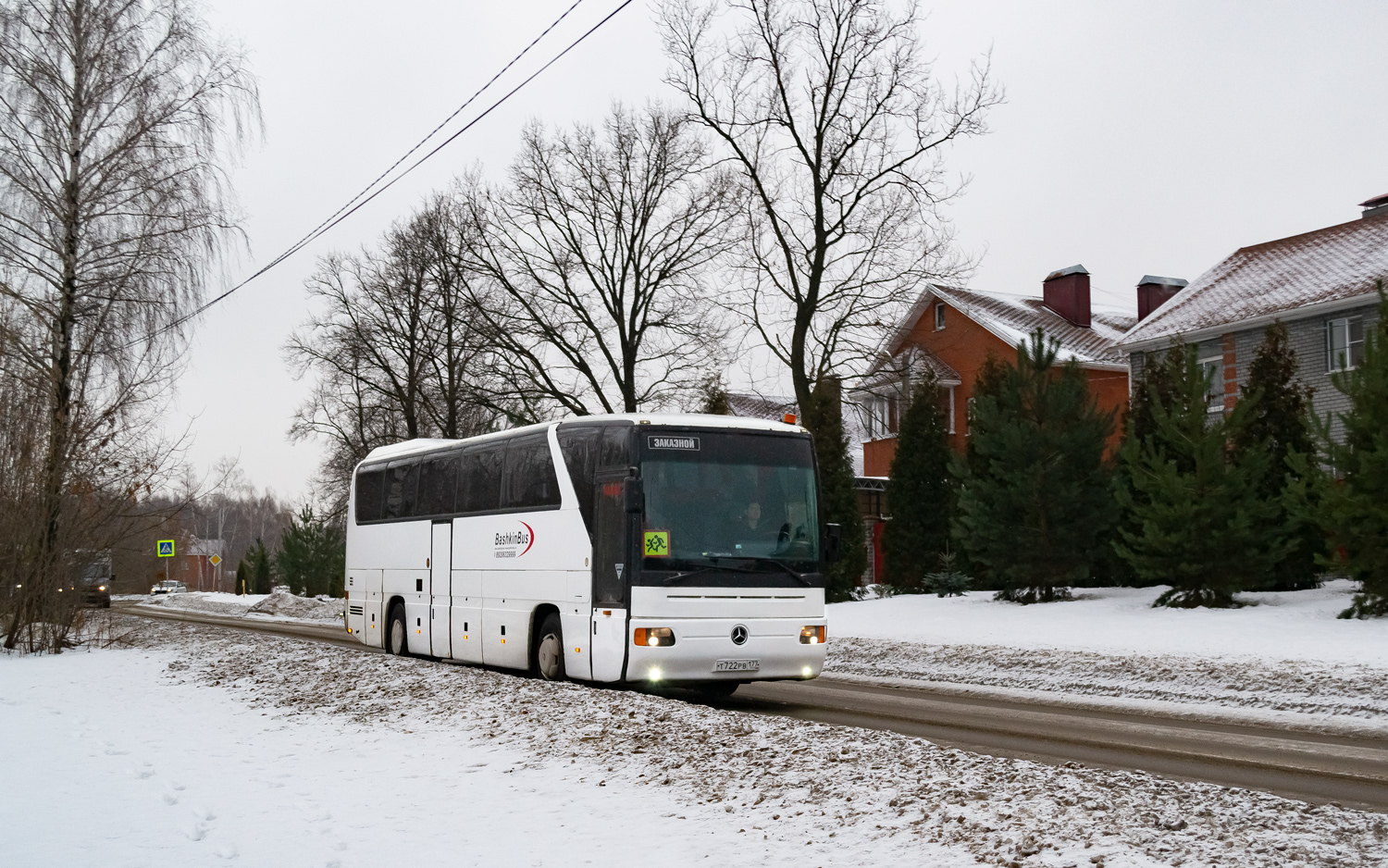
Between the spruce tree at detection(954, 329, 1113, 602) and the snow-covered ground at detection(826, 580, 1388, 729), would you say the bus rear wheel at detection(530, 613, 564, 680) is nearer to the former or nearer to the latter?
the snow-covered ground at detection(826, 580, 1388, 729)

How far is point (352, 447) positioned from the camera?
5284cm

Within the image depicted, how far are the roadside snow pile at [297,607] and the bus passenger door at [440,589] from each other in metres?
23.0

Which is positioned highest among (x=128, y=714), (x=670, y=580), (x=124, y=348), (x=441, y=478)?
(x=124, y=348)

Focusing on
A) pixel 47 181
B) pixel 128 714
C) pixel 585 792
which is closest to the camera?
pixel 585 792

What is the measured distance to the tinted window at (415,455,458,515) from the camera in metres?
19.3

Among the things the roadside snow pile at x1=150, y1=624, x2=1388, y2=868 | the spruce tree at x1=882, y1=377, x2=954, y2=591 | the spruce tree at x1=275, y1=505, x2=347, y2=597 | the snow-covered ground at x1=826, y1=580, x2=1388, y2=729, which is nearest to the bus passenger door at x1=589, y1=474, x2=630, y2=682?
the roadside snow pile at x1=150, y1=624, x2=1388, y2=868

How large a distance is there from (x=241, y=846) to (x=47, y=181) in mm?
20813

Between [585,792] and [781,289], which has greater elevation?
[781,289]

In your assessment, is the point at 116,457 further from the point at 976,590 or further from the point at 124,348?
the point at 976,590

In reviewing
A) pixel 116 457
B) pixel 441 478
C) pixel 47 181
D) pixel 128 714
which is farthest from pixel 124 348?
pixel 128 714

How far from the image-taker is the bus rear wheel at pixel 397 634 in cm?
2094

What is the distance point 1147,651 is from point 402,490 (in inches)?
463

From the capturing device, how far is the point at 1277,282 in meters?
37.3

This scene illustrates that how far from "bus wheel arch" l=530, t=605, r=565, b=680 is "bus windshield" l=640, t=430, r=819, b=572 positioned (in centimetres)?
211
